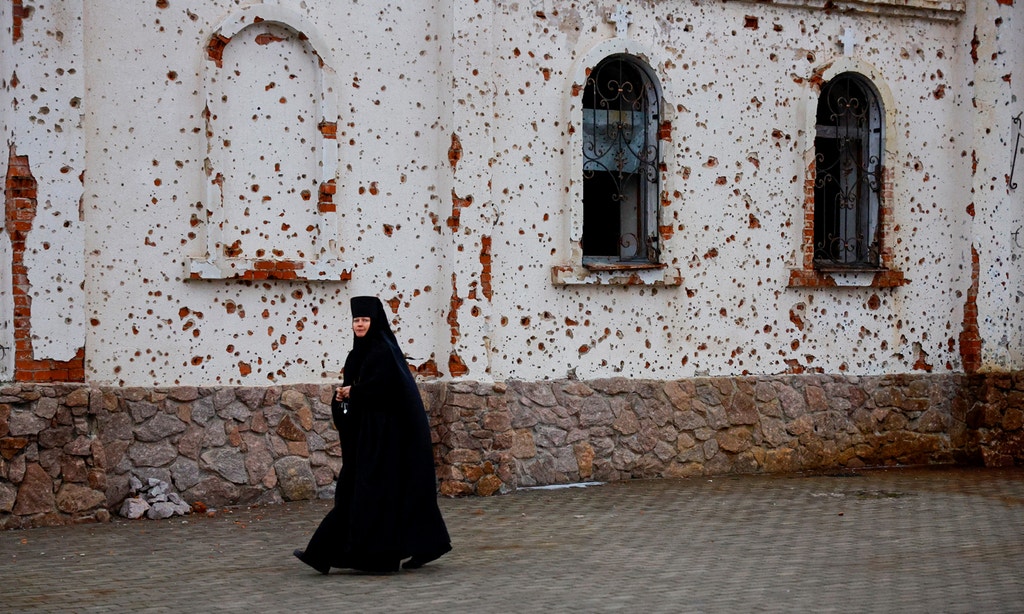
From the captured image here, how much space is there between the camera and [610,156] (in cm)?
1369

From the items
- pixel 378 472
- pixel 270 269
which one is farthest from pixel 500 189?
pixel 378 472

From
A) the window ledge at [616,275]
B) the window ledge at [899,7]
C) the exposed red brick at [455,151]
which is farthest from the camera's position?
the window ledge at [899,7]

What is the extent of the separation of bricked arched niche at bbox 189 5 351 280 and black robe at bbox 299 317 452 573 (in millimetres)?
3134

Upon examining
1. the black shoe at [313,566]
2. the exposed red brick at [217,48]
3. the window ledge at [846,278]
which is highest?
the exposed red brick at [217,48]

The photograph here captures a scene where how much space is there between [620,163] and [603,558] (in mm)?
5369

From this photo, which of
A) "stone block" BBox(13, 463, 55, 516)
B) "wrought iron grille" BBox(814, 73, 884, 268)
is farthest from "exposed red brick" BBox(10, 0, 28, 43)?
"wrought iron grille" BBox(814, 73, 884, 268)

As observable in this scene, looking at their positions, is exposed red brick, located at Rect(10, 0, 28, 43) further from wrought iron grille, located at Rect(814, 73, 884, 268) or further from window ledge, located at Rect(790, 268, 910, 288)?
wrought iron grille, located at Rect(814, 73, 884, 268)

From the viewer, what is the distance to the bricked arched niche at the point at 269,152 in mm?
11797

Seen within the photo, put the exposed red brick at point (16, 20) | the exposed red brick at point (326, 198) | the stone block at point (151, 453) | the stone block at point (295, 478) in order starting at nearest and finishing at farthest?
1. the exposed red brick at point (16, 20)
2. the stone block at point (151, 453)
3. the stone block at point (295, 478)
4. the exposed red brick at point (326, 198)

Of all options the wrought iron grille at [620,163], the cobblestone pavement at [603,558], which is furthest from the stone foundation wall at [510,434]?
the wrought iron grille at [620,163]

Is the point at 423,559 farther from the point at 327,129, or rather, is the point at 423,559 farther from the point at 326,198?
the point at 327,129

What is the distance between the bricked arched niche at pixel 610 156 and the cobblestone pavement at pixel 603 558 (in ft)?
6.64

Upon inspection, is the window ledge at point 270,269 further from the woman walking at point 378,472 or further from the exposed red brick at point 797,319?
the exposed red brick at point 797,319

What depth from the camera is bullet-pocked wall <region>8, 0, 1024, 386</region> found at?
1153 cm
